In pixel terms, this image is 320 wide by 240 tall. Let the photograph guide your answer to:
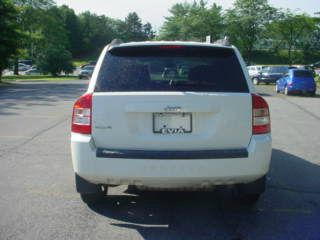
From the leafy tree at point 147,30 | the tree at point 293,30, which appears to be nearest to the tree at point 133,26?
the leafy tree at point 147,30

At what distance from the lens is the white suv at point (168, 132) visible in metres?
4.45

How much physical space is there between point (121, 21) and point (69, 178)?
155293 mm

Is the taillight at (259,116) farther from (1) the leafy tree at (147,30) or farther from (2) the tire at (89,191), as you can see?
(1) the leafy tree at (147,30)

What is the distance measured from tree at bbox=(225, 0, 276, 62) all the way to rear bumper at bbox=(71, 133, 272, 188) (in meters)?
70.2

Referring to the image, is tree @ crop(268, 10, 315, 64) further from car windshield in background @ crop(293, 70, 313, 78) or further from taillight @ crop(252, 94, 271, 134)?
taillight @ crop(252, 94, 271, 134)

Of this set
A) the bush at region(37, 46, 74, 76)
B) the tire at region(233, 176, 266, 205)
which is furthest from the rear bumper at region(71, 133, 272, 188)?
the bush at region(37, 46, 74, 76)

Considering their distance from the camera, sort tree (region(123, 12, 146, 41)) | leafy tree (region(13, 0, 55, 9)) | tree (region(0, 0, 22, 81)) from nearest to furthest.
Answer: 1. tree (region(0, 0, 22, 81))
2. leafy tree (region(13, 0, 55, 9))
3. tree (region(123, 12, 146, 41))

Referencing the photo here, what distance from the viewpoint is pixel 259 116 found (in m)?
4.70

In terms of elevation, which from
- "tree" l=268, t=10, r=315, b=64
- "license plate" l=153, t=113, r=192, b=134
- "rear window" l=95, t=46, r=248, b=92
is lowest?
"license plate" l=153, t=113, r=192, b=134

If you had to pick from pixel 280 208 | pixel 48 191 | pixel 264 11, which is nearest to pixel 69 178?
pixel 48 191

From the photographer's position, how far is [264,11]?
239ft

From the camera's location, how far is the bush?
181 ft

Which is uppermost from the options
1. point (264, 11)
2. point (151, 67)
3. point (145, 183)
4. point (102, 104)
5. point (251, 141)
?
point (264, 11)

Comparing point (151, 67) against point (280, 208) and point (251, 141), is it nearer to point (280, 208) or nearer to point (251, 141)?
point (251, 141)
